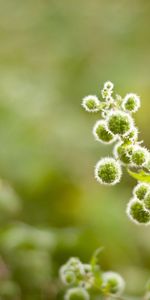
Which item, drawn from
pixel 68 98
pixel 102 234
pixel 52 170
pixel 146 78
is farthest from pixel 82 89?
pixel 102 234

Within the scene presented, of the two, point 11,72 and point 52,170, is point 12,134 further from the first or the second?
point 11,72

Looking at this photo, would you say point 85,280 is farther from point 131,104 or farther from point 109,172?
point 131,104

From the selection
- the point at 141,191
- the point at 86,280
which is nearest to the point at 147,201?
the point at 141,191

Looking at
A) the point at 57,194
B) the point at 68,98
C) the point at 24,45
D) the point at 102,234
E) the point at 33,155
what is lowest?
the point at 102,234

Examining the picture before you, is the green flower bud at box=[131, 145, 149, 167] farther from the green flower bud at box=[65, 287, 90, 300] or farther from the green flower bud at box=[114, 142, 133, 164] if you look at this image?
the green flower bud at box=[65, 287, 90, 300]

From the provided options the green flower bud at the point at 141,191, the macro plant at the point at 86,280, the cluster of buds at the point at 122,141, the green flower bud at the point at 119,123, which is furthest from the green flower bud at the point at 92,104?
the macro plant at the point at 86,280

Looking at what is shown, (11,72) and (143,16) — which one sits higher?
(143,16)

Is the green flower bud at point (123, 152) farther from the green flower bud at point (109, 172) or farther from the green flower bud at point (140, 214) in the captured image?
the green flower bud at point (140, 214)
